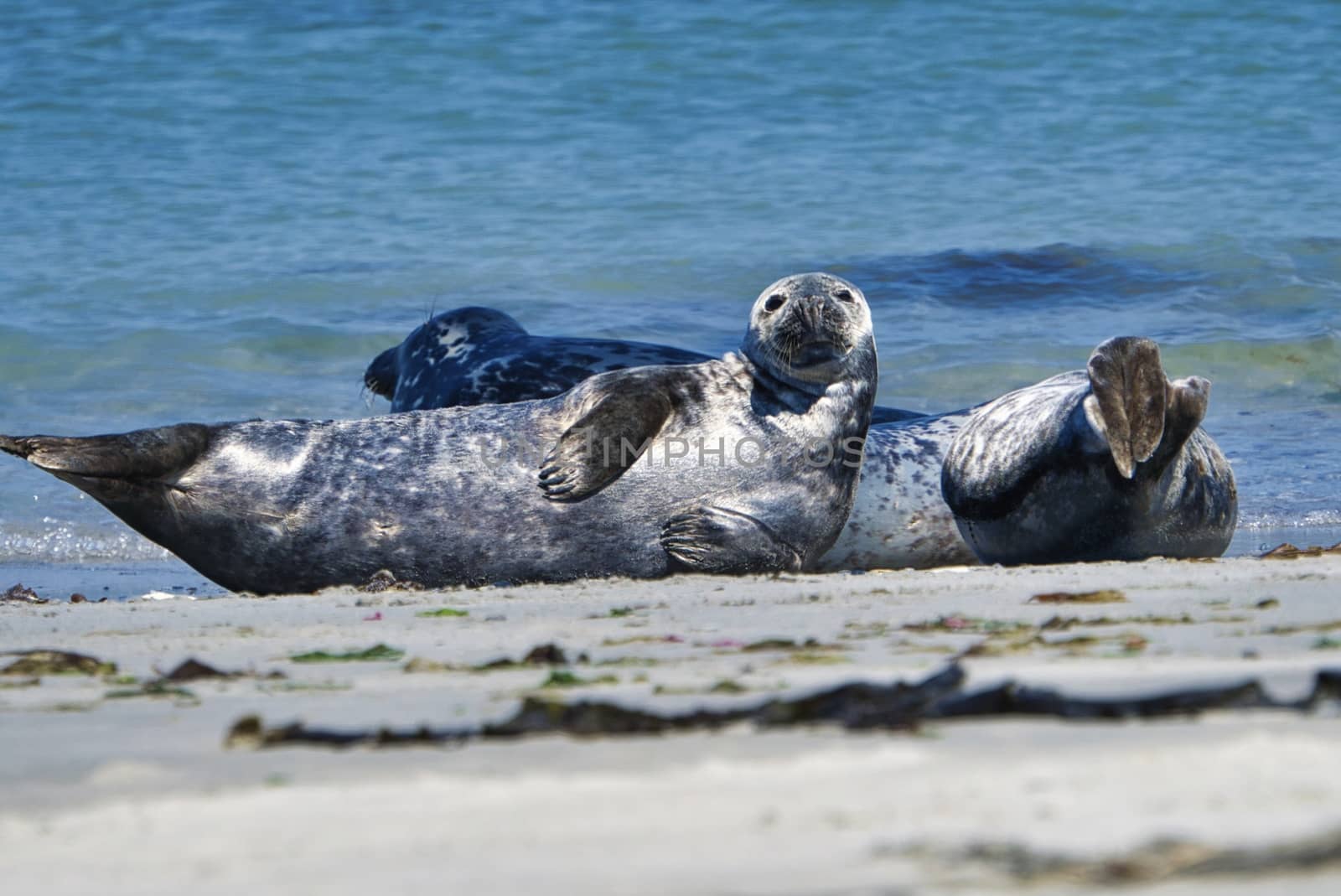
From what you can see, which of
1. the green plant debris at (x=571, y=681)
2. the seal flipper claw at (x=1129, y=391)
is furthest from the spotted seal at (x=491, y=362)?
the green plant debris at (x=571, y=681)

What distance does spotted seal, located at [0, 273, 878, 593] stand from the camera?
5.54m

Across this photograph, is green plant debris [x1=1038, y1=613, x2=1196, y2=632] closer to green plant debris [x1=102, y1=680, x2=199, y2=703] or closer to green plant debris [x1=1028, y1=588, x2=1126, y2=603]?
green plant debris [x1=1028, y1=588, x2=1126, y2=603]

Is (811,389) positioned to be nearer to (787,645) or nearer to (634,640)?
(634,640)

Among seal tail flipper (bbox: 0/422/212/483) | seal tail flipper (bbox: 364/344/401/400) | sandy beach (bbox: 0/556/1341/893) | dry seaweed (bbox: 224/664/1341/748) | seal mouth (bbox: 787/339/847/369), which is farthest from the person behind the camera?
seal tail flipper (bbox: 364/344/401/400)

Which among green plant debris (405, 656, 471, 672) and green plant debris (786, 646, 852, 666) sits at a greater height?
green plant debris (786, 646, 852, 666)

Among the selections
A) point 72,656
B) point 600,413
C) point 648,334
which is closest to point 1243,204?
point 648,334

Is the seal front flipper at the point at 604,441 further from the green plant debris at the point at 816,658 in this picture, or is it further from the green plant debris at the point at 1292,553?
the green plant debris at the point at 816,658

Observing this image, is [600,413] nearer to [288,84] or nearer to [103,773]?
[103,773]

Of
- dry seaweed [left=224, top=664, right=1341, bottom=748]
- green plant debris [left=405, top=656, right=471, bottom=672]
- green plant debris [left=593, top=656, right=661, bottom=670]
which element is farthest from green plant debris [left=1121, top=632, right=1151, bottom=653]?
green plant debris [left=405, top=656, right=471, bottom=672]

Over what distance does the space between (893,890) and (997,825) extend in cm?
23

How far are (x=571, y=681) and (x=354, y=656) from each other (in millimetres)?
751

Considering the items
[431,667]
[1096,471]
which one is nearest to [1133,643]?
[431,667]

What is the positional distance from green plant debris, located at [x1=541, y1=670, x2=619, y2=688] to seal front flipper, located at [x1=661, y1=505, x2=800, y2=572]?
8.47 ft

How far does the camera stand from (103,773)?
6.72 feet
